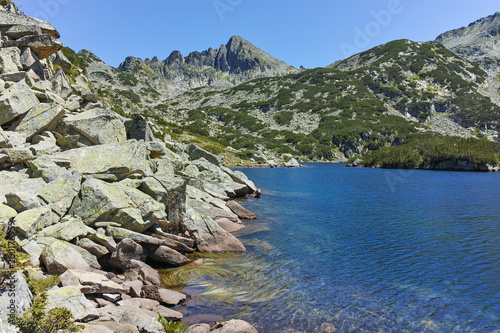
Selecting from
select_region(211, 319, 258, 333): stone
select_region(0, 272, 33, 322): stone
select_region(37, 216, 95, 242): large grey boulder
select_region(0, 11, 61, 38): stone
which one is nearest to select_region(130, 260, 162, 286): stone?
select_region(37, 216, 95, 242): large grey boulder

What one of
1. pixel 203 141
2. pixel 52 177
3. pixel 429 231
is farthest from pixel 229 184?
pixel 203 141

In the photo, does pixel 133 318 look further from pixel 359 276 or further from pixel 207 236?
pixel 359 276

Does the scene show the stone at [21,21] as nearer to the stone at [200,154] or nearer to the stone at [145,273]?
the stone at [145,273]

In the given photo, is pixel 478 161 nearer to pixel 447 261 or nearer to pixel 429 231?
pixel 429 231

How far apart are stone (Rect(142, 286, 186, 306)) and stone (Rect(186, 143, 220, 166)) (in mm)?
37966

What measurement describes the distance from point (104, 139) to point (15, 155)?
6.90 metres

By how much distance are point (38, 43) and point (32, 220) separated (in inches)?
845

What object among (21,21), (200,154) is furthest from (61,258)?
(200,154)

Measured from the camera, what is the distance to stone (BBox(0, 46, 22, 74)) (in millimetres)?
22531

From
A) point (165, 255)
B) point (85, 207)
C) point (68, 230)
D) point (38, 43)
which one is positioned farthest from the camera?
point (38, 43)

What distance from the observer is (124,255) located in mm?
14641

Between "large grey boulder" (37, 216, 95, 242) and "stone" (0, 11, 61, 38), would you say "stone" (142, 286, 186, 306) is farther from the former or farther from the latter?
"stone" (0, 11, 61, 38)

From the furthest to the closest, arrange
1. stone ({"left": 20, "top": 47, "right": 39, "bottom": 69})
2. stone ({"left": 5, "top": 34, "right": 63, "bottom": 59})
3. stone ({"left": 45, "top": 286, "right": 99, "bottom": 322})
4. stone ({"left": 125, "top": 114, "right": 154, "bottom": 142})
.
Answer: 1. stone ({"left": 125, "top": 114, "right": 154, "bottom": 142})
2. stone ({"left": 5, "top": 34, "right": 63, "bottom": 59})
3. stone ({"left": 20, "top": 47, "right": 39, "bottom": 69})
4. stone ({"left": 45, "top": 286, "right": 99, "bottom": 322})

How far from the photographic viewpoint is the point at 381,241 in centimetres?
2294
